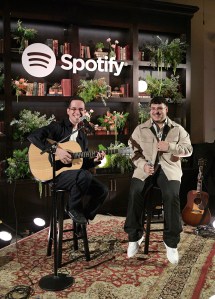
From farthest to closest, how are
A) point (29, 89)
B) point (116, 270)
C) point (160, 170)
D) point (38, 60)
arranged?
point (29, 89) < point (38, 60) < point (160, 170) < point (116, 270)

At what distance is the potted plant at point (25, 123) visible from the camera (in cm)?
467

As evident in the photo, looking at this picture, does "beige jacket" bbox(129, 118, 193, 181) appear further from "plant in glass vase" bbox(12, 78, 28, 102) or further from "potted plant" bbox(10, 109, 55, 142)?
"plant in glass vase" bbox(12, 78, 28, 102)

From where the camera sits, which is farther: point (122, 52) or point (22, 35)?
point (122, 52)

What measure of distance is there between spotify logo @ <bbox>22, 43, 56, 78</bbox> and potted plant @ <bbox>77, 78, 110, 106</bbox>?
53cm

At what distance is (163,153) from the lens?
10.9 feet

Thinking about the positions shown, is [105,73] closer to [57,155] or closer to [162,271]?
[57,155]

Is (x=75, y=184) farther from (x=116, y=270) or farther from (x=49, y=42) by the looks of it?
(x=49, y=42)

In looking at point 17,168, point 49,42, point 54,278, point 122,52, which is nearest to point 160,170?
point 54,278

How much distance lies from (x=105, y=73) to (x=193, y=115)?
1723 mm

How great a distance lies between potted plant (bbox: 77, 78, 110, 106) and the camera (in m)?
4.97

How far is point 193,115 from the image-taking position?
597 cm

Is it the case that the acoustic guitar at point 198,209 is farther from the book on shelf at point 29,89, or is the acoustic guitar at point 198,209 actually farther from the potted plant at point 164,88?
the book on shelf at point 29,89

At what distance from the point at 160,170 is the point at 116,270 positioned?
1016 mm

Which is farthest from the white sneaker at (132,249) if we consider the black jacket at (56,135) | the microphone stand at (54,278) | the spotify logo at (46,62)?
the spotify logo at (46,62)
